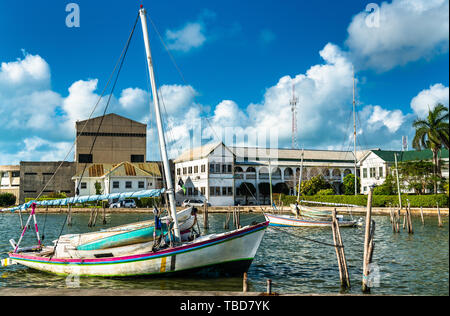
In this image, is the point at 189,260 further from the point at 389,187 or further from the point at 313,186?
the point at 313,186

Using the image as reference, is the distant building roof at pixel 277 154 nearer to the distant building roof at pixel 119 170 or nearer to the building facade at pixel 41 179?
the distant building roof at pixel 119 170

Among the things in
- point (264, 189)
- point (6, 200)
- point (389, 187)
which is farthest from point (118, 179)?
point (389, 187)

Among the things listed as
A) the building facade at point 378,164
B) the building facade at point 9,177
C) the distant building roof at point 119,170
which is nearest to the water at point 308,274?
the distant building roof at point 119,170

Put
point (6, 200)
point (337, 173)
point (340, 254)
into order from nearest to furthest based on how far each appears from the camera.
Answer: point (340, 254) → point (6, 200) → point (337, 173)

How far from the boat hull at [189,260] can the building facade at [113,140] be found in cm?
6835

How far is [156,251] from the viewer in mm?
16516

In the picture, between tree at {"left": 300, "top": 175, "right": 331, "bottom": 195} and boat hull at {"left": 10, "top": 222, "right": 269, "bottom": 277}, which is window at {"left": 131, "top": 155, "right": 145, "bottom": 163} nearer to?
tree at {"left": 300, "top": 175, "right": 331, "bottom": 195}

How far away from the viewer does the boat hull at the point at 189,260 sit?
645 inches

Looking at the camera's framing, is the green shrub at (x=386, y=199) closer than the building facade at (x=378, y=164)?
Yes

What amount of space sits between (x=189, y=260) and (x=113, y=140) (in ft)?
239

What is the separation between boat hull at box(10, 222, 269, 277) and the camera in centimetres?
1639
